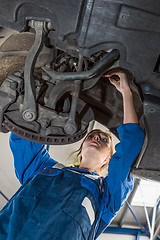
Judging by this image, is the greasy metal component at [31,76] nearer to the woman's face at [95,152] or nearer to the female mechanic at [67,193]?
the female mechanic at [67,193]

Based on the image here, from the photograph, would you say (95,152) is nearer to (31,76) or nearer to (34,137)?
(34,137)

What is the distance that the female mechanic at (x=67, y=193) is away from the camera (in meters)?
1.50

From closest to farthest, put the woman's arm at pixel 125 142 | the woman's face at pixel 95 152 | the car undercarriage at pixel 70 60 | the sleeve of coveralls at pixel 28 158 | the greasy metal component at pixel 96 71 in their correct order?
the car undercarriage at pixel 70 60 < the greasy metal component at pixel 96 71 < the woman's arm at pixel 125 142 < the sleeve of coveralls at pixel 28 158 < the woman's face at pixel 95 152

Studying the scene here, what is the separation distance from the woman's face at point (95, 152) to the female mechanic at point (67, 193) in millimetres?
120

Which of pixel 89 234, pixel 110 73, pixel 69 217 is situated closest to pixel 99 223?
pixel 89 234

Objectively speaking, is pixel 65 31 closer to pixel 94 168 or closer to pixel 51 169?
pixel 51 169

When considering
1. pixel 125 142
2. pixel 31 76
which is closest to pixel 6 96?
pixel 31 76

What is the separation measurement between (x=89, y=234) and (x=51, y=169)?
474 millimetres

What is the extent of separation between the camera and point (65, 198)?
170cm

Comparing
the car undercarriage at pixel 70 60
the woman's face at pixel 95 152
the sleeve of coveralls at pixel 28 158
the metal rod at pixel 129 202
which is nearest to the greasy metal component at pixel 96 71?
the car undercarriage at pixel 70 60

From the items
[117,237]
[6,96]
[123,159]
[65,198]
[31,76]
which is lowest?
[117,237]

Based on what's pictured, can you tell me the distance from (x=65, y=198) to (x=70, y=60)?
83cm

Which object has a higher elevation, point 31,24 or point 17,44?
point 31,24

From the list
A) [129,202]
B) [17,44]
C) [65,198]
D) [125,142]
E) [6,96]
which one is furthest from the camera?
[129,202]
